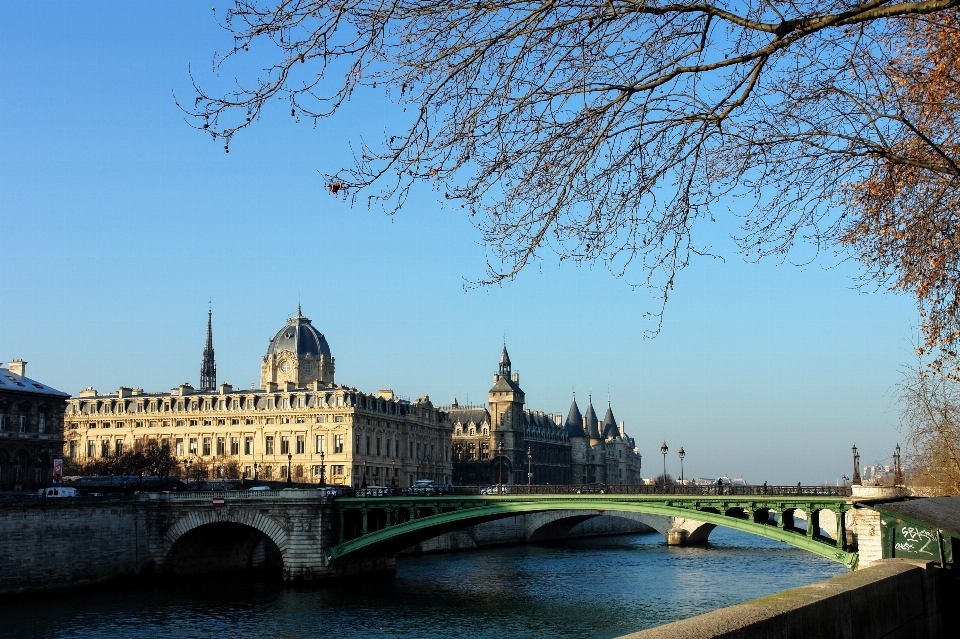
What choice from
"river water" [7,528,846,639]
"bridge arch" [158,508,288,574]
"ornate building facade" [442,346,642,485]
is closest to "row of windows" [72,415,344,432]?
"ornate building facade" [442,346,642,485]

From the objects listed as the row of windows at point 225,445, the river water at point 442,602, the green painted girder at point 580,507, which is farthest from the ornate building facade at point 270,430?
the green painted girder at point 580,507

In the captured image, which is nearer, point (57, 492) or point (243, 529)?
point (57, 492)

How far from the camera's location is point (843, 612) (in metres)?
8.61

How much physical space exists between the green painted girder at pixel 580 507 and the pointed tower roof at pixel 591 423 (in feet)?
412

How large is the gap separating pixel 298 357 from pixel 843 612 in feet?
396

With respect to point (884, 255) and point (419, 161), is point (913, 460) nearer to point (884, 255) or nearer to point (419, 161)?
point (884, 255)

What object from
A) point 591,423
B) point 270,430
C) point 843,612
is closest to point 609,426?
point 591,423

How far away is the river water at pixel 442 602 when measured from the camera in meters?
38.8

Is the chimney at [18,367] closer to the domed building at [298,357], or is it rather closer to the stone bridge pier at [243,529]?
the stone bridge pier at [243,529]

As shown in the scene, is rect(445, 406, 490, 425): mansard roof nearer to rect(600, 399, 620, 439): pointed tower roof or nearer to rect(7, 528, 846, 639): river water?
rect(600, 399, 620, 439): pointed tower roof

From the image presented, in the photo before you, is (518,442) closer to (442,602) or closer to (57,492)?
(57,492)

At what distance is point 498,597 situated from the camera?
47750 millimetres

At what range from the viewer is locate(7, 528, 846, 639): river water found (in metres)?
38.8

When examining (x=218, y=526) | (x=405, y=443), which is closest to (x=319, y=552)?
(x=218, y=526)
